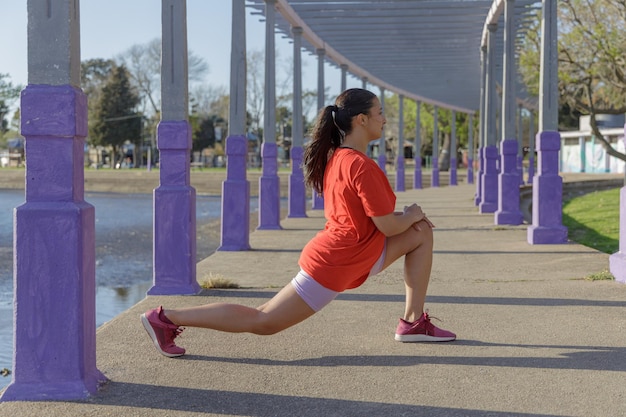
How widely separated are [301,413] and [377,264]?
1.20 metres

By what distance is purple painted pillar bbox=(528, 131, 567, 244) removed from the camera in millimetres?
12031

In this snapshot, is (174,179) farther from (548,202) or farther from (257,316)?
(548,202)

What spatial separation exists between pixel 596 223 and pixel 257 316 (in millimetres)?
13665

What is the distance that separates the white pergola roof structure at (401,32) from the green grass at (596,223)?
4.16 meters

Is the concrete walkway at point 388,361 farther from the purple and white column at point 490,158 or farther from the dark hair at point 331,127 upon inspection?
the purple and white column at point 490,158

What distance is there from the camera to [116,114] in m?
79.9

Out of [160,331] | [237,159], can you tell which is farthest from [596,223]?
[160,331]

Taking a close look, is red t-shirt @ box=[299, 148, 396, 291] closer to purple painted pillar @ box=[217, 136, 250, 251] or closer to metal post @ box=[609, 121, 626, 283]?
metal post @ box=[609, 121, 626, 283]

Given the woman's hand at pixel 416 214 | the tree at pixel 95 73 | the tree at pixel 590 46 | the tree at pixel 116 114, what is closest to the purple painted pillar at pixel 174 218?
the woman's hand at pixel 416 214

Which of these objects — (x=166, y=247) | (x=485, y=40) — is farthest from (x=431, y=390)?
→ (x=485, y=40)

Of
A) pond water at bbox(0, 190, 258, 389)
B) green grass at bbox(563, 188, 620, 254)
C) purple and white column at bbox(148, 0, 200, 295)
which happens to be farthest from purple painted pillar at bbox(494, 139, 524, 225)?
purple and white column at bbox(148, 0, 200, 295)

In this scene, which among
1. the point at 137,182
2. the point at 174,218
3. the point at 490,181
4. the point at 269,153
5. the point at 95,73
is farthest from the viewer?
the point at 95,73

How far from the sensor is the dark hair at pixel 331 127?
4910mm

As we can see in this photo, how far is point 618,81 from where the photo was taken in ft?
78.0
